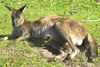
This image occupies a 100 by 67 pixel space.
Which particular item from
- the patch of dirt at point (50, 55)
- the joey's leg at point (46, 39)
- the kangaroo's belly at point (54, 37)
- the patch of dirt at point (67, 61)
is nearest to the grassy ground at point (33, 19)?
the patch of dirt at point (50, 55)

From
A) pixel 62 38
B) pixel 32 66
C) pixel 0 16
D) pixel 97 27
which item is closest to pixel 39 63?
pixel 32 66

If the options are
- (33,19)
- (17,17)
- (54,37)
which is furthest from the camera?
(33,19)

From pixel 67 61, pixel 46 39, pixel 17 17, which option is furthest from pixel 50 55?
pixel 17 17

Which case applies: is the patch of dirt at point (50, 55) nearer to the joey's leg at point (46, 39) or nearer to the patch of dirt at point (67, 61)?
the patch of dirt at point (67, 61)

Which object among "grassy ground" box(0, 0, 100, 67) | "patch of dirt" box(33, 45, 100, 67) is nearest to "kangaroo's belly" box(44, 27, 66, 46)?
"patch of dirt" box(33, 45, 100, 67)

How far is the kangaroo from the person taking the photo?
180 inches

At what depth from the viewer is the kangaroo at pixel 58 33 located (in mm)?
4578

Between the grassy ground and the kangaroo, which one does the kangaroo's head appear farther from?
the grassy ground

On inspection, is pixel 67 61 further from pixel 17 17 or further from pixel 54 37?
pixel 17 17

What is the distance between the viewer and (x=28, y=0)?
12.3 meters

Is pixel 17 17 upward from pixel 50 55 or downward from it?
upward

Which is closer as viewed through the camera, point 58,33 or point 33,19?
point 58,33

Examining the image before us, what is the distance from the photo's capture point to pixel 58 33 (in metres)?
4.86

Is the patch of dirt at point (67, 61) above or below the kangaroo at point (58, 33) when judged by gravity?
below
